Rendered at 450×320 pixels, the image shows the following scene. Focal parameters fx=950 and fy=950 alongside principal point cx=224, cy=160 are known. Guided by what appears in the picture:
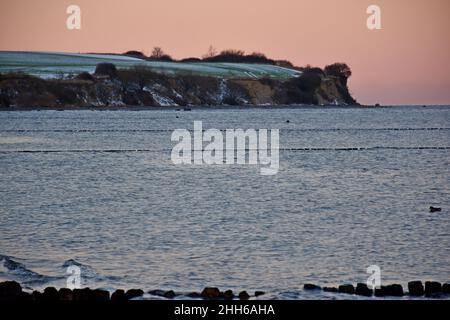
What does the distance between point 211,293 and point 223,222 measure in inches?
552

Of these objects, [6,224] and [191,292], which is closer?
[191,292]

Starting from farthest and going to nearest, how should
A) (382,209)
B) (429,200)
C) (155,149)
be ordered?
A: (155,149)
(429,200)
(382,209)

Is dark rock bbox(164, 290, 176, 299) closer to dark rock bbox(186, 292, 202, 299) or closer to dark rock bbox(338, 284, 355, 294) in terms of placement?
dark rock bbox(186, 292, 202, 299)

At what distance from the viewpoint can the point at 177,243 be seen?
29125mm

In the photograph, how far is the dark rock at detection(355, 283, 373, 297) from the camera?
68.9ft

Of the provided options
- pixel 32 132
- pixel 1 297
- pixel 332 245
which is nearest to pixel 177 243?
pixel 332 245

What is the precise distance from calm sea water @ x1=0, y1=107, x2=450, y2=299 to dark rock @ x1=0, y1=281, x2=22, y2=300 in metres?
2.41

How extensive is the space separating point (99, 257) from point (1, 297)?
7118mm

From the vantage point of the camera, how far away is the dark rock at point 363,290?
21.0m

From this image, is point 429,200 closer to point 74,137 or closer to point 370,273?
point 370,273

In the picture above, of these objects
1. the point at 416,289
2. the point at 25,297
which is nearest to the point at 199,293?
the point at 25,297

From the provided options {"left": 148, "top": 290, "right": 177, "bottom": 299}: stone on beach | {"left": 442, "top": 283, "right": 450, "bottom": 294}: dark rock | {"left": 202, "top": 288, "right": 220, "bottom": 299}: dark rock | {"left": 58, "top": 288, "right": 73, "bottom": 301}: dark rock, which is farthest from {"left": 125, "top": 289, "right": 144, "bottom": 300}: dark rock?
{"left": 442, "top": 283, "right": 450, "bottom": 294}: dark rock

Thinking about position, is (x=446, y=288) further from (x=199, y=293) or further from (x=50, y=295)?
(x=50, y=295)
